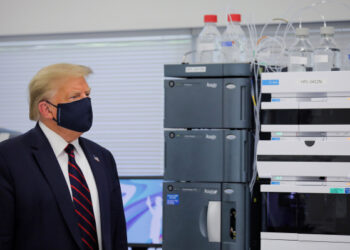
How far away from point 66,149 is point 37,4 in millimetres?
2181

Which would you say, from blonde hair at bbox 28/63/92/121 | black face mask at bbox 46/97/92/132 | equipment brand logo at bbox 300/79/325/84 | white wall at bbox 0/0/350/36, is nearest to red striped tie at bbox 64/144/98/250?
black face mask at bbox 46/97/92/132

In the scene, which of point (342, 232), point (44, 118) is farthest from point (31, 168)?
point (342, 232)

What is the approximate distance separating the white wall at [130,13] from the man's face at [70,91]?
1733 mm

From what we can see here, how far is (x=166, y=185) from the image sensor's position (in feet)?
7.21

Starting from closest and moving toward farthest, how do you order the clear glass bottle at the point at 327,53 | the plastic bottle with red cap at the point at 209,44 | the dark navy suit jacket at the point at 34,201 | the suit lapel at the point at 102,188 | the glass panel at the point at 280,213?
the dark navy suit jacket at the point at 34,201, the suit lapel at the point at 102,188, the glass panel at the point at 280,213, the clear glass bottle at the point at 327,53, the plastic bottle with red cap at the point at 209,44

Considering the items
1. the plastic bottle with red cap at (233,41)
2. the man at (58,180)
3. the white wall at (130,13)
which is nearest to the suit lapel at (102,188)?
the man at (58,180)

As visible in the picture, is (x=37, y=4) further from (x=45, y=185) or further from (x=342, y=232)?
(x=342, y=232)

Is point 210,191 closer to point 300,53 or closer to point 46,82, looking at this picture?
point 300,53

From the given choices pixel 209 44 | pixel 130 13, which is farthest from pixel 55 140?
pixel 130 13

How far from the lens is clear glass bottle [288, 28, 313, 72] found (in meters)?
2.07

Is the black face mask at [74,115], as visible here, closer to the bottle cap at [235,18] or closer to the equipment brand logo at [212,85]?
the equipment brand logo at [212,85]

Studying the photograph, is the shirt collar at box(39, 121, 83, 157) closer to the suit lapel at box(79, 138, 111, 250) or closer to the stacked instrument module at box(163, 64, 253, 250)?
the suit lapel at box(79, 138, 111, 250)

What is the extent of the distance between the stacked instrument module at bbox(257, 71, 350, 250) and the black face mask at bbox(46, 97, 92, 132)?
66cm

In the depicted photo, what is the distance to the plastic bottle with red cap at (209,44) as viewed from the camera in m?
2.24
